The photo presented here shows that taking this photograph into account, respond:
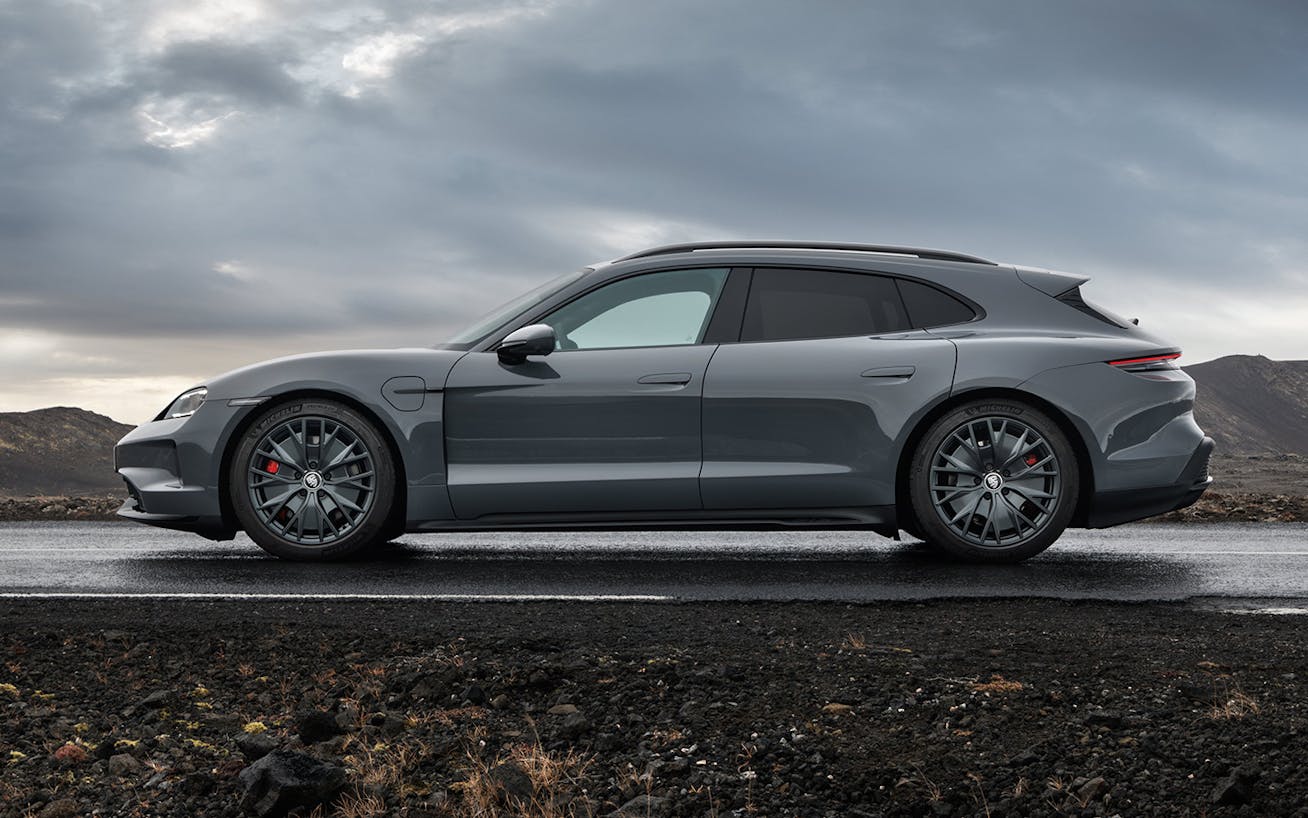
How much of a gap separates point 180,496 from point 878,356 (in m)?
3.85

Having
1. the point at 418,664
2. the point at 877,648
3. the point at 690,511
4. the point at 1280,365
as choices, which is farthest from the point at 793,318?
the point at 1280,365

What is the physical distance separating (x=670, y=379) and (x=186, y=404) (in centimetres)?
275

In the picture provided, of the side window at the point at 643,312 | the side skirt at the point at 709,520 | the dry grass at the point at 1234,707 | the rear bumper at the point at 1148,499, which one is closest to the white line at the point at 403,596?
the side skirt at the point at 709,520

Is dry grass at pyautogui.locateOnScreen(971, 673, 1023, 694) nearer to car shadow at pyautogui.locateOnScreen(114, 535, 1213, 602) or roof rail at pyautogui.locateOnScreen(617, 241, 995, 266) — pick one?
car shadow at pyautogui.locateOnScreen(114, 535, 1213, 602)

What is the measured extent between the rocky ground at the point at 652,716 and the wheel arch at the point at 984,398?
65.5 inches

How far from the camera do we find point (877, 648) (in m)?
4.26

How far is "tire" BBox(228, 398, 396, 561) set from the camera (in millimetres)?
6652

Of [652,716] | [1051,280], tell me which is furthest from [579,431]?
[652,716]

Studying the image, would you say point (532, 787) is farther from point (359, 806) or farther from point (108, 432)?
point (108, 432)

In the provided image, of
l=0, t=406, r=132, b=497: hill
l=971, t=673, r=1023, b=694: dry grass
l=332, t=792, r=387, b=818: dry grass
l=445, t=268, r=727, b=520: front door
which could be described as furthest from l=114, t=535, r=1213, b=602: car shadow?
l=0, t=406, r=132, b=497: hill

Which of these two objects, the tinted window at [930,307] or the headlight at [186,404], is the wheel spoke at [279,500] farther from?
the tinted window at [930,307]

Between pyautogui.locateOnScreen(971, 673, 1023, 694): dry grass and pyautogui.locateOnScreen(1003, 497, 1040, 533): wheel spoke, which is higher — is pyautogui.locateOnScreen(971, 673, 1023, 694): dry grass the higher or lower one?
the lower one

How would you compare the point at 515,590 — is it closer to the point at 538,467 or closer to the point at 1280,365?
the point at 538,467

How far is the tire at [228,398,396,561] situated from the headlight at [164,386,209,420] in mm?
358
